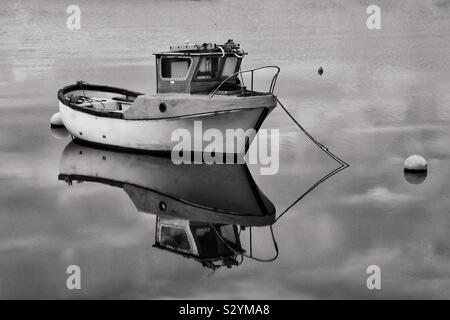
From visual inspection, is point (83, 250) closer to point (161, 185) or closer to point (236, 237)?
point (236, 237)

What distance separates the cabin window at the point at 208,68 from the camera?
71.5 ft

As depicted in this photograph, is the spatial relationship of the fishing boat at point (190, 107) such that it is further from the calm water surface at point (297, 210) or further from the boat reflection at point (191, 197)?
the calm water surface at point (297, 210)

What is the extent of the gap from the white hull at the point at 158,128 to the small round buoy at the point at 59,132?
412 cm

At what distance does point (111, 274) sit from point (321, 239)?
461 cm

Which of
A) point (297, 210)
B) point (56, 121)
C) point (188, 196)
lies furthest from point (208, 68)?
point (56, 121)

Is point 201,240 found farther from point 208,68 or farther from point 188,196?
point 208,68

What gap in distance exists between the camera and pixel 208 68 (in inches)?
866

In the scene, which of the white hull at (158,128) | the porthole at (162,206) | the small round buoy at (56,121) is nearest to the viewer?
the porthole at (162,206)

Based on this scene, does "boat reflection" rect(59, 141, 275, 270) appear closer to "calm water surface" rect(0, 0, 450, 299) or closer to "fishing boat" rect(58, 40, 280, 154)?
"calm water surface" rect(0, 0, 450, 299)

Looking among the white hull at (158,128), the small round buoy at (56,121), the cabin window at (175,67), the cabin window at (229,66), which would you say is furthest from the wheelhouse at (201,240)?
the small round buoy at (56,121)

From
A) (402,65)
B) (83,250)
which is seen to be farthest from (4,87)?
(83,250)

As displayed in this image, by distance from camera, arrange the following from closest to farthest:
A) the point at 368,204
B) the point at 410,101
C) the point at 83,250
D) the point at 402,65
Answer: the point at 83,250 → the point at 368,204 → the point at 410,101 → the point at 402,65

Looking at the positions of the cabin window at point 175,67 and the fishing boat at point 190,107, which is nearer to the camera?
the fishing boat at point 190,107

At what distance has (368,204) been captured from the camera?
18.6m
